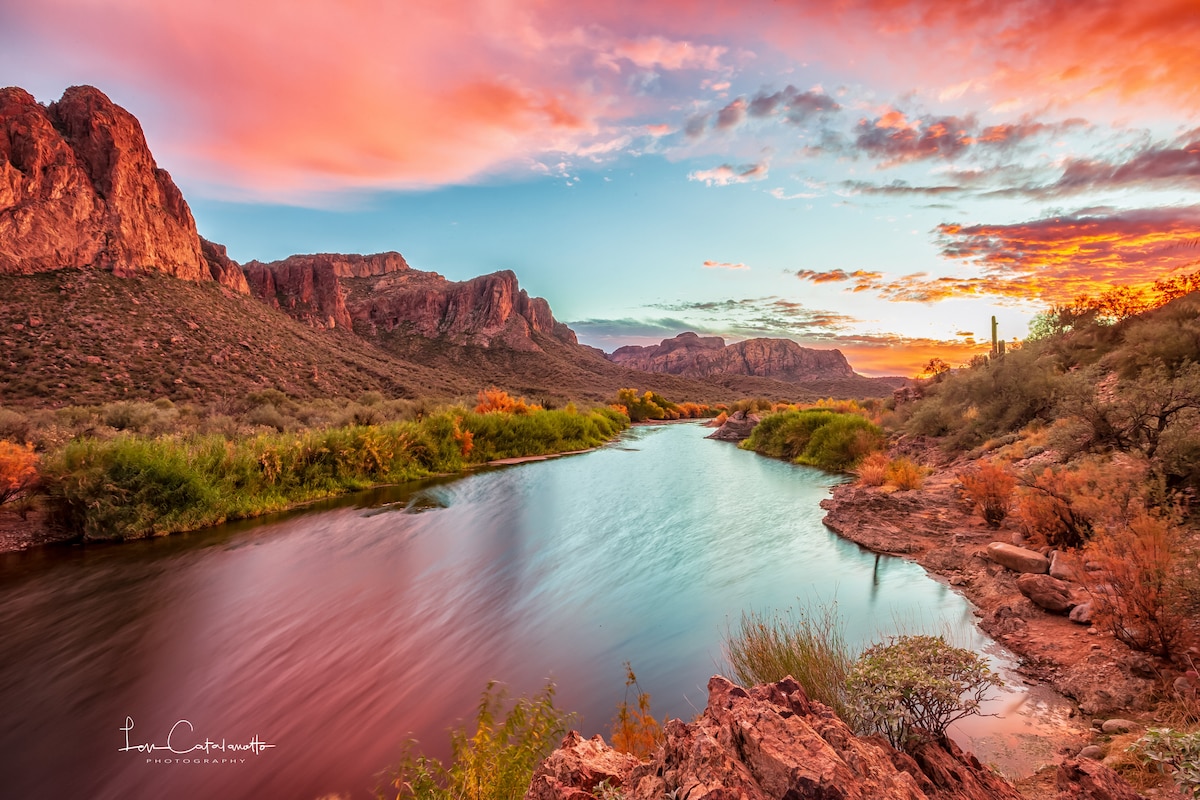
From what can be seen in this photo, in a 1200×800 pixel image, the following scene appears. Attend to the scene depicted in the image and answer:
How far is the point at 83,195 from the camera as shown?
40250mm

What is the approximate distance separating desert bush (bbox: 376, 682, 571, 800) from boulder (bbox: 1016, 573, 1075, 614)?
19.7ft

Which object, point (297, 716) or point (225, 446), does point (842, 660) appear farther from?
point (225, 446)

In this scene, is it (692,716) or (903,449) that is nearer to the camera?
(692,716)

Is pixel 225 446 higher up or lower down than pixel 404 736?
higher up

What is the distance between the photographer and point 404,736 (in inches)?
199

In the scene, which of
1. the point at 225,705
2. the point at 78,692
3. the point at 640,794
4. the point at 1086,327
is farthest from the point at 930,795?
the point at 1086,327

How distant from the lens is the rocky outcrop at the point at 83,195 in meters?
35.8

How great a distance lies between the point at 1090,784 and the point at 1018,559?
6.38 meters

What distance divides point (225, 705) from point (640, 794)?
19.7ft

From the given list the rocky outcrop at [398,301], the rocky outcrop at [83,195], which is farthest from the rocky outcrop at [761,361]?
the rocky outcrop at [83,195]

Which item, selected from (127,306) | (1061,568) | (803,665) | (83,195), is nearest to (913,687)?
(803,665)

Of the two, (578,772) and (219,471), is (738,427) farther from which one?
(578,772)

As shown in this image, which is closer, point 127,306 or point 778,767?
point 778,767

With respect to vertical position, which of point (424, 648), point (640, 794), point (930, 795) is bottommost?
point (424, 648)
